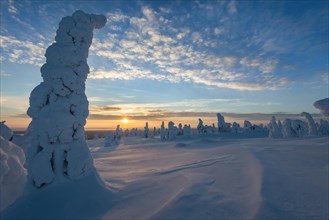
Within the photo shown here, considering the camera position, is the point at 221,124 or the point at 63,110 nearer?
the point at 63,110

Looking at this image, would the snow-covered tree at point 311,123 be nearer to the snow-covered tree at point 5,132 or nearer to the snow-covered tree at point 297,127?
the snow-covered tree at point 297,127

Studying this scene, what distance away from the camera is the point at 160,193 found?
7.44 m

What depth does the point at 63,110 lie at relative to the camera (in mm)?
8422

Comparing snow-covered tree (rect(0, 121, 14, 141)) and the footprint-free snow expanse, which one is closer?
the footprint-free snow expanse

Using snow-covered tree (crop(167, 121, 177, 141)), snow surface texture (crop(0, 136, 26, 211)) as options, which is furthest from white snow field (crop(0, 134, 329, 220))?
snow-covered tree (crop(167, 121, 177, 141))

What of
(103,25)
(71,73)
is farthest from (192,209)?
(103,25)

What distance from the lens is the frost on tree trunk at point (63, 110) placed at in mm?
8047

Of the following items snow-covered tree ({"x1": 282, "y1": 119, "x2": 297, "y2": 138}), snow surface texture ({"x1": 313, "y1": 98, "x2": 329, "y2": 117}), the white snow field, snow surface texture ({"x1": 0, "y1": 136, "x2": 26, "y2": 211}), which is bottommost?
the white snow field

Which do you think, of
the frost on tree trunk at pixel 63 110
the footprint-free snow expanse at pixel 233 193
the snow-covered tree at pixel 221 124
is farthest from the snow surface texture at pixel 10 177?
the snow-covered tree at pixel 221 124

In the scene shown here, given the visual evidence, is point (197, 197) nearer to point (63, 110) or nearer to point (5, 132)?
point (63, 110)

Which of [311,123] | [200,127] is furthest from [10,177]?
[200,127]

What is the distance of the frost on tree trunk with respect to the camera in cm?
805

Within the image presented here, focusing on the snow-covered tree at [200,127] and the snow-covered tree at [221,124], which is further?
the snow-covered tree at [200,127]

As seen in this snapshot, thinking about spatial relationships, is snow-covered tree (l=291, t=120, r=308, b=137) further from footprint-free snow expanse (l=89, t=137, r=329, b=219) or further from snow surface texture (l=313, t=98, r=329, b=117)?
footprint-free snow expanse (l=89, t=137, r=329, b=219)
